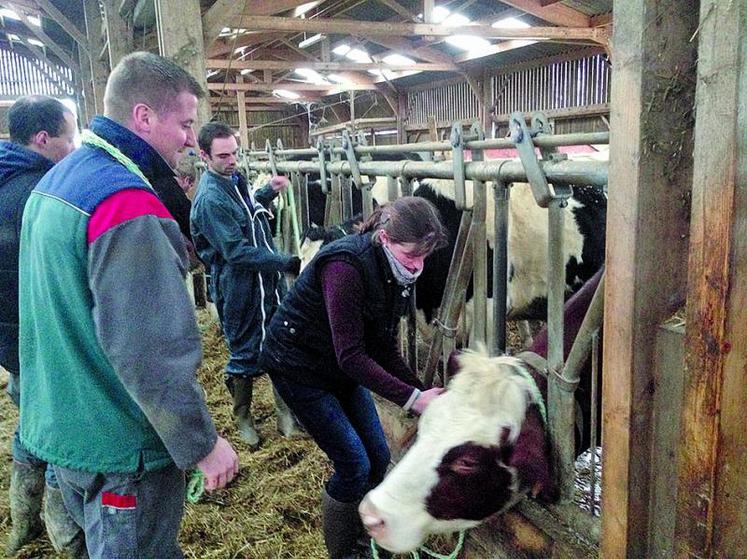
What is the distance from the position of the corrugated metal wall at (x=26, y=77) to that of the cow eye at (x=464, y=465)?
20.2 meters

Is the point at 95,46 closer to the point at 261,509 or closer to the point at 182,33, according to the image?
the point at 182,33

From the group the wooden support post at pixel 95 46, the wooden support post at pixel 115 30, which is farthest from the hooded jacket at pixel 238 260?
the wooden support post at pixel 95 46

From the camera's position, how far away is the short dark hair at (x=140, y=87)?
5.28 feet

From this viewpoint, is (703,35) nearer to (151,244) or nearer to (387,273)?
(151,244)

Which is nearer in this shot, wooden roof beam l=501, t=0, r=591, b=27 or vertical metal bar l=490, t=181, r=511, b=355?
vertical metal bar l=490, t=181, r=511, b=355

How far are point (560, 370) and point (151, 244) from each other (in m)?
1.23

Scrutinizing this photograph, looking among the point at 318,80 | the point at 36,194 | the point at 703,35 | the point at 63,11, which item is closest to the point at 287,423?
the point at 36,194

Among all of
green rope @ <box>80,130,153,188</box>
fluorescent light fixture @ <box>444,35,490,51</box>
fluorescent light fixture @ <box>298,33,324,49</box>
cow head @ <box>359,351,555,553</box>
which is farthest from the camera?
fluorescent light fixture @ <box>298,33,324,49</box>

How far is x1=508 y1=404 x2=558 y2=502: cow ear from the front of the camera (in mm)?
1829

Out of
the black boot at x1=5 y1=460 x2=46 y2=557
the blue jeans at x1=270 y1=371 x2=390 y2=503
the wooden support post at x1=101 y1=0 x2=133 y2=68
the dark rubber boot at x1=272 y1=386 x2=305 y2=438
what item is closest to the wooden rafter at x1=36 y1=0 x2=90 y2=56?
the wooden support post at x1=101 y1=0 x2=133 y2=68

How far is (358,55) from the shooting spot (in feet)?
43.8

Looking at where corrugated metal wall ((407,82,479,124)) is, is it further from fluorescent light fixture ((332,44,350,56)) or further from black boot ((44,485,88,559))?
black boot ((44,485,88,559))

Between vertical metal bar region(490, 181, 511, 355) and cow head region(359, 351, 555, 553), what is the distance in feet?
1.35

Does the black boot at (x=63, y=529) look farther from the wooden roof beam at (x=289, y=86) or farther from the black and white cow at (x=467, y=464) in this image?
the wooden roof beam at (x=289, y=86)
